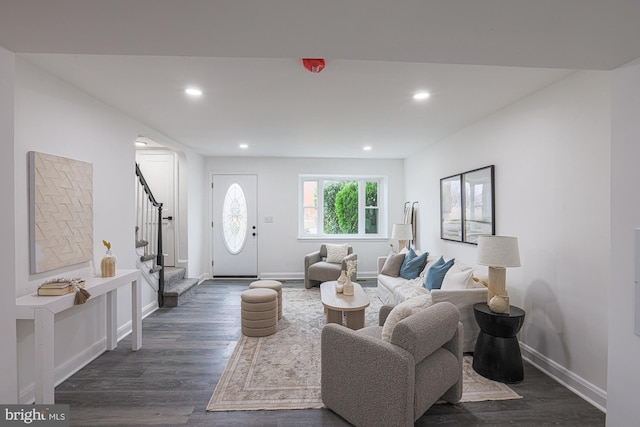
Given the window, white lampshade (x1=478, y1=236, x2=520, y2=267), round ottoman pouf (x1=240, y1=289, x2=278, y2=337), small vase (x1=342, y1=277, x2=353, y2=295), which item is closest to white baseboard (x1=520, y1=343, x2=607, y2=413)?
white lampshade (x1=478, y1=236, x2=520, y2=267)

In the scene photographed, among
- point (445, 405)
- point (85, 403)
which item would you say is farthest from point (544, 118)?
point (85, 403)

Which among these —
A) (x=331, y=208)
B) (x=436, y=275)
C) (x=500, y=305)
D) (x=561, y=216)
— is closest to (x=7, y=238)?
(x=500, y=305)

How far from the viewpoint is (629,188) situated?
1.62m

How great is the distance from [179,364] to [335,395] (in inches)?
62.4

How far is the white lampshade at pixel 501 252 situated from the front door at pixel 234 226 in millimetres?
4530

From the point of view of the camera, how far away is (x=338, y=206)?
6.46 m

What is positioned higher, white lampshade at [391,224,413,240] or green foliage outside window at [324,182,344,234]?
green foliage outside window at [324,182,344,234]

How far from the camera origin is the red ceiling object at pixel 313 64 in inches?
83.2

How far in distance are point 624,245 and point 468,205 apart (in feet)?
6.95

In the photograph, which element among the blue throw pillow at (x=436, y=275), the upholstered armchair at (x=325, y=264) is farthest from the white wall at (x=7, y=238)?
the upholstered armchair at (x=325, y=264)

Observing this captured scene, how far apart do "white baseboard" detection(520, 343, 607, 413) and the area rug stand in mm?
488

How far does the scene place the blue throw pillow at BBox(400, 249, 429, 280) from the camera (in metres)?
4.19

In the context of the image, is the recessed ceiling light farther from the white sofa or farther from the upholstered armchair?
the upholstered armchair

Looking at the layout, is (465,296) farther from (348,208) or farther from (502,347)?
(348,208)
